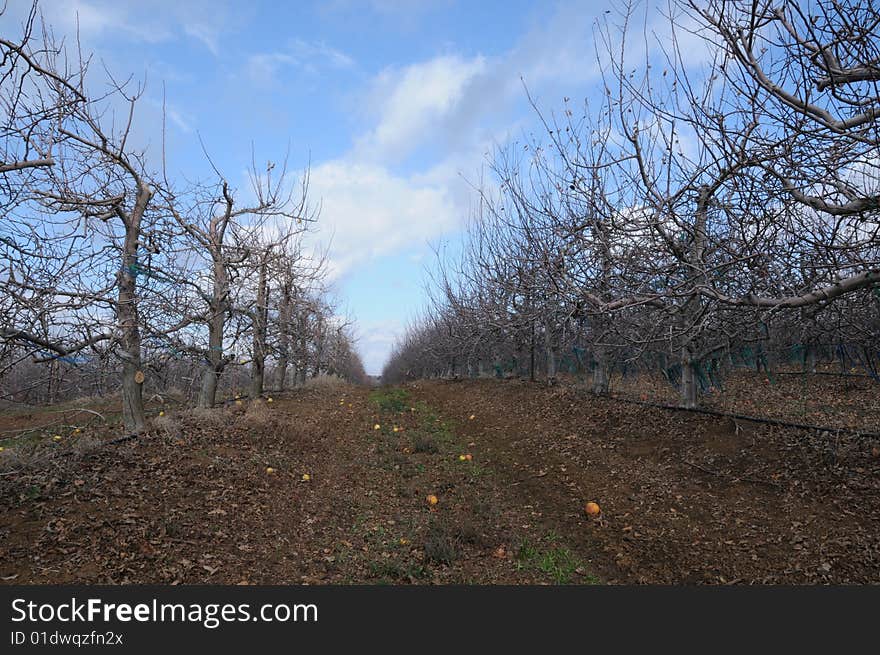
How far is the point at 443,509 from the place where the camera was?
6188mm

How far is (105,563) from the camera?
4078 millimetres

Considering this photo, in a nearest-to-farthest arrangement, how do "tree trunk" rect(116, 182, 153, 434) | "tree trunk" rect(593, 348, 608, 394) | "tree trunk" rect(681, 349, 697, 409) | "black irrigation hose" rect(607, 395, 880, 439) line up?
1. "black irrigation hose" rect(607, 395, 880, 439)
2. "tree trunk" rect(116, 182, 153, 434)
3. "tree trunk" rect(681, 349, 697, 409)
4. "tree trunk" rect(593, 348, 608, 394)

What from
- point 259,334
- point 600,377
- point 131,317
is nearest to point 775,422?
point 600,377

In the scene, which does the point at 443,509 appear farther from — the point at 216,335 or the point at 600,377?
the point at 600,377

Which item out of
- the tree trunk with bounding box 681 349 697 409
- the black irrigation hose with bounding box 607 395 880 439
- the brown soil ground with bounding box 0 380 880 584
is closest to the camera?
the brown soil ground with bounding box 0 380 880 584

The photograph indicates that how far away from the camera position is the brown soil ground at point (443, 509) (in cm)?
433

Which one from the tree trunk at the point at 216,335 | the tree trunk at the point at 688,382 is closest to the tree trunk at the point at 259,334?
the tree trunk at the point at 216,335

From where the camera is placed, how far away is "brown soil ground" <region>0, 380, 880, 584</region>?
433 centimetres

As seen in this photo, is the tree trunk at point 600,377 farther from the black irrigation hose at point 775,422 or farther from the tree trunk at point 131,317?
the tree trunk at point 131,317

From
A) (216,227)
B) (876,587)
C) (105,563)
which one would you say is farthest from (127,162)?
(876,587)

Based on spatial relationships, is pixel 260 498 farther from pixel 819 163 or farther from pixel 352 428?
pixel 819 163

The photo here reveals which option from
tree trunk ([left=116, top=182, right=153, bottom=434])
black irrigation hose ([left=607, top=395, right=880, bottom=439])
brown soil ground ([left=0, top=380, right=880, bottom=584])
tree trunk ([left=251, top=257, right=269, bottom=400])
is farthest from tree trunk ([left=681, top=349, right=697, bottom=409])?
tree trunk ([left=116, top=182, right=153, bottom=434])

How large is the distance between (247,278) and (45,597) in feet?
24.1

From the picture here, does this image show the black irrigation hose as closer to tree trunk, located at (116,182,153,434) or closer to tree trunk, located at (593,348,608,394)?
tree trunk, located at (593,348,608,394)
